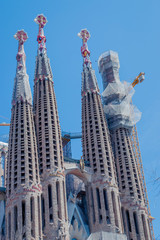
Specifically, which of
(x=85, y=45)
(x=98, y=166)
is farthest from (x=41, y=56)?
(x=98, y=166)

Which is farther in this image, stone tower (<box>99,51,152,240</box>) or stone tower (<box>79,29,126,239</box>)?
stone tower (<box>99,51,152,240</box>)

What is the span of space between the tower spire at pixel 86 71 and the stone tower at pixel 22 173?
9.05 meters

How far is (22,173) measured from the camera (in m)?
49.1

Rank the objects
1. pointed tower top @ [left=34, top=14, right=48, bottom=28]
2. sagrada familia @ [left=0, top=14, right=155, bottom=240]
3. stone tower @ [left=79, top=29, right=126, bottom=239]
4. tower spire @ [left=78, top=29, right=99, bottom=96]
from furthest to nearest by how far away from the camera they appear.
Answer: pointed tower top @ [left=34, top=14, right=48, bottom=28]
tower spire @ [left=78, top=29, right=99, bottom=96]
stone tower @ [left=79, top=29, right=126, bottom=239]
sagrada familia @ [left=0, top=14, right=155, bottom=240]

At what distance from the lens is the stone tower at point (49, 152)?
4762 cm

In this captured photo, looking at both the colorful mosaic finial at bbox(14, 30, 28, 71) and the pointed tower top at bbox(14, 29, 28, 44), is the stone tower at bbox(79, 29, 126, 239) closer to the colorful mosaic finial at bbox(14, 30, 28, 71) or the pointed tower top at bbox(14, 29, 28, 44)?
the colorful mosaic finial at bbox(14, 30, 28, 71)

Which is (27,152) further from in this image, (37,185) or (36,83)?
(36,83)

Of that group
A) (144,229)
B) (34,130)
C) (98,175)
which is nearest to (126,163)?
(98,175)

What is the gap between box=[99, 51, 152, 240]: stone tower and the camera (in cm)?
5334

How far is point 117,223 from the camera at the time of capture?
166 feet

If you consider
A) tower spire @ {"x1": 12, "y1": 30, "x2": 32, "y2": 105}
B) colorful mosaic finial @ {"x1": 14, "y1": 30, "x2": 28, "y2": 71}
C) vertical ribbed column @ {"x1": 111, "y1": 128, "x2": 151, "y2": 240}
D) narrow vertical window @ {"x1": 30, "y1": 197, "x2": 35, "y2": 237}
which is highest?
colorful mosaic finial @ {"x1": 14, "y1": 30, "x2": 28, "y2": 71}

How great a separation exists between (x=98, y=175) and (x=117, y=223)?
6.27 m

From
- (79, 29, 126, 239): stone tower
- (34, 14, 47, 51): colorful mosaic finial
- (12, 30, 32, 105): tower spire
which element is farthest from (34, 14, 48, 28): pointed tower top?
(79, 29, 126, 239): stone tower

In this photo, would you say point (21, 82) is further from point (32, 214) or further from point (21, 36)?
point (32, 214)
